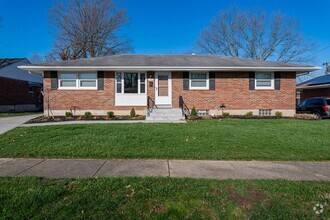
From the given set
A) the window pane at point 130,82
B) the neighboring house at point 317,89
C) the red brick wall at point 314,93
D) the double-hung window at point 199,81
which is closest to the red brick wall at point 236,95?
the double-hung window at point 199,81

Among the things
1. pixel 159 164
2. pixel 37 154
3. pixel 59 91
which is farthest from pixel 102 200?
pixel 59 91

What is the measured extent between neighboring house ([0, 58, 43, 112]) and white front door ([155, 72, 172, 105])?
1686cm

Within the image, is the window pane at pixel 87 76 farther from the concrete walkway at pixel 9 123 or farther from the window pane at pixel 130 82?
the concrete walkway at pixel 9 123

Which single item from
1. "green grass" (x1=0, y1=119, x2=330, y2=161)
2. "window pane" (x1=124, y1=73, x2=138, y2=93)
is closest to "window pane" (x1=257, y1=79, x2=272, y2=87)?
"green grass" (x1=0, y1=119, x2=330, y2=161)

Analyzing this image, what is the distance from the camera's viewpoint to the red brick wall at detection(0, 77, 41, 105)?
20516mm

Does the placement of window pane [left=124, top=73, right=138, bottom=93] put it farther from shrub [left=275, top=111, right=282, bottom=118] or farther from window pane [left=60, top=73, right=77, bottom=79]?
shrub [left=275, top=111, right=282, bottom=118]

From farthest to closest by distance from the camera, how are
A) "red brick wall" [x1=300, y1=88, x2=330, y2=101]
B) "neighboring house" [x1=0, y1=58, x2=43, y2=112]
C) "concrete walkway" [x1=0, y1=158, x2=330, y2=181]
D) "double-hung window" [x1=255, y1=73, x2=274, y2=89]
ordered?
"red brick wall" [x1=300, y1=88, x2=330, y2=101], "neighboring house" [x1=0, y1=58, x2=43, y2=112], "double-hung window" [x1=255, y1=73, x2=274, y2=89], "concrete walkway" [x1=0, y1=158, x2=330, y2=181]

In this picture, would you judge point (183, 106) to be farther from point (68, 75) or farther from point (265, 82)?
point (68, 75)

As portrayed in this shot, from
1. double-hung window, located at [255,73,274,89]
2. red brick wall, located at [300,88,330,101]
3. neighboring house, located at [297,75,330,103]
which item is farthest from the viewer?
red brick wall, located at [300,88,330,101]

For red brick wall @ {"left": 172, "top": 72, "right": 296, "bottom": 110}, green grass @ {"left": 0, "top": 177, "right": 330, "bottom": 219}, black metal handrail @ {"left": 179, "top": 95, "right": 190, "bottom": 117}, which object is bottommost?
green grass @ {"left": 0, "top": 177, "right": 330, "bottom": 219}

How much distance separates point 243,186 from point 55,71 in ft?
42.6

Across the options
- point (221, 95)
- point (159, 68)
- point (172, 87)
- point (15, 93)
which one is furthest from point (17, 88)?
point (221, 95)

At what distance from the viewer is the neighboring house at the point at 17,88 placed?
2069 centimetres

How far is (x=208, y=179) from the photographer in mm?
3754
